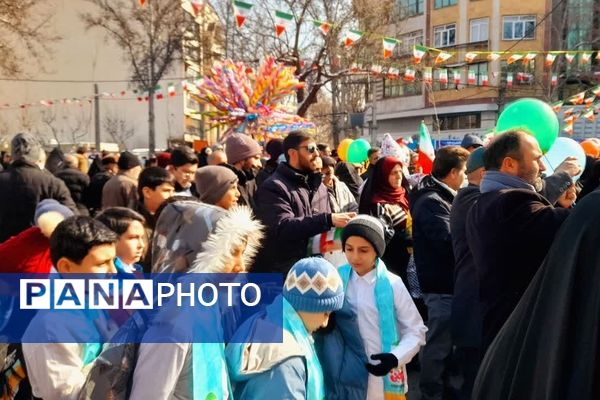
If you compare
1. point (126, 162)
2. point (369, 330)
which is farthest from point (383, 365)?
point (126, 162)

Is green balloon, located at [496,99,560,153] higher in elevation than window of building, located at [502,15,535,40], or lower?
lower

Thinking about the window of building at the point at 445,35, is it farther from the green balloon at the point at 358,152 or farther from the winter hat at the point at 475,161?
the winter hat at the point at 475,161

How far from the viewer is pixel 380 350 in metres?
3.07

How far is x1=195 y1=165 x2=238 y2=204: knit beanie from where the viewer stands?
3557 mm

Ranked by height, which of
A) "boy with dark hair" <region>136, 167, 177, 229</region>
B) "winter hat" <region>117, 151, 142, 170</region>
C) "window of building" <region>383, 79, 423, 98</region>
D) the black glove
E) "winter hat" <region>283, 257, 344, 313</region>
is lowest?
the black glove

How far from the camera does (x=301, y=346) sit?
7.43 ft

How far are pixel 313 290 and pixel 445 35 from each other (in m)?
36.5

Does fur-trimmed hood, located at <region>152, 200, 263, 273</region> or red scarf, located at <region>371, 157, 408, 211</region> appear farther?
red scarf, located at <region>371, 157, 408, 211</region>

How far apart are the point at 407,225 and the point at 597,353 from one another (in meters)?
3.50

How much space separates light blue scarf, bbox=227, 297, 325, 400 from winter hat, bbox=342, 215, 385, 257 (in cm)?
90

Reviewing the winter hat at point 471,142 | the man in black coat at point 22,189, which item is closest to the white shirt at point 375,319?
the man in black coat at point 22,189

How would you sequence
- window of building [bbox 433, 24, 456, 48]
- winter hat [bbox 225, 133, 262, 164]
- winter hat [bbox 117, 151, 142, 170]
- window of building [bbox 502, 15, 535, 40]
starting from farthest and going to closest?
window of building [bbox 433, 24, 456, 48] < window of building [bbox 502, 15, 535, 40] < winter hat [bbox 225, 133, 262, 164] < winter hat [bbox 117, 151, 142, 170]

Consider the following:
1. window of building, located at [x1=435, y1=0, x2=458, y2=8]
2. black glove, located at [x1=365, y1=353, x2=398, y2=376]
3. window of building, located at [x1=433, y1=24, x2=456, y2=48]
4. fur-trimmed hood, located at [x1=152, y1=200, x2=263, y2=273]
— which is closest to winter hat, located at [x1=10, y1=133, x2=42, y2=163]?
fur-trimmed hood, located at [x1=152, y1=200, x2=263, y2=273]

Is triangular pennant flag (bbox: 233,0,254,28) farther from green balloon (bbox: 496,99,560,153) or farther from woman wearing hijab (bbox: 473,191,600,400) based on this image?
woman wearing hijab (bbox: 473,191,600,400)
